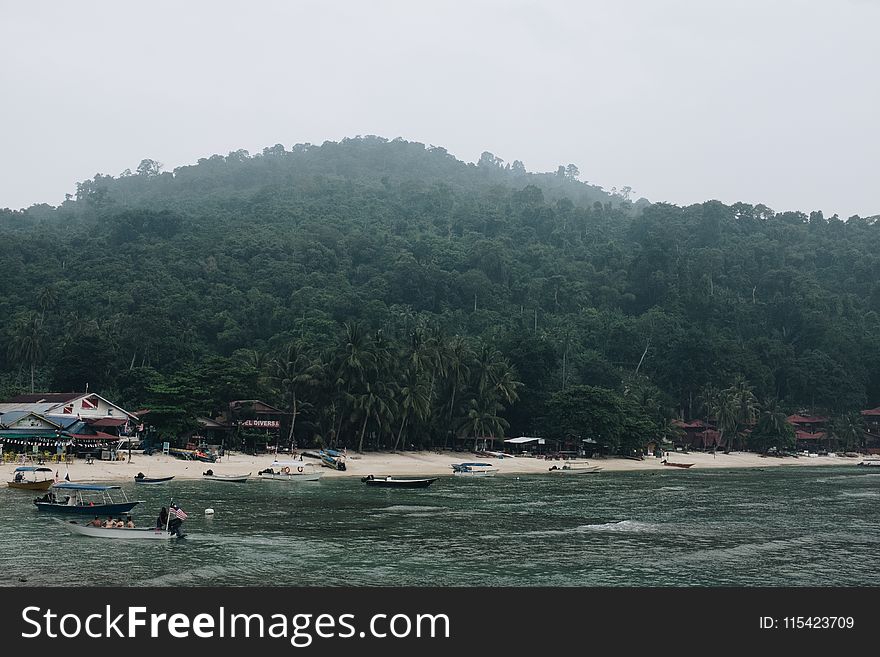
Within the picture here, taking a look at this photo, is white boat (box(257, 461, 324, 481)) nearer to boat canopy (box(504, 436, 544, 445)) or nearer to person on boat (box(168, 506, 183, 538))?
person on boat (box(168, 506, 183, 538))

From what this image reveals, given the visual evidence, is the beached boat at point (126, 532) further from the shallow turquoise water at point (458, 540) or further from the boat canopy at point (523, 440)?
the boat canopy at point (523, 440)

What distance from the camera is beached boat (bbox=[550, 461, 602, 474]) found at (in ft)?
309

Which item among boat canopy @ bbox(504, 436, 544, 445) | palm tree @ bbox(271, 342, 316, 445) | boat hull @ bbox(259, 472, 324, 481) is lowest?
boat hull @ bbox(259, 472, 324, 481)

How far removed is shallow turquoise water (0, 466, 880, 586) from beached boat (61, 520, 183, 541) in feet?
2.25

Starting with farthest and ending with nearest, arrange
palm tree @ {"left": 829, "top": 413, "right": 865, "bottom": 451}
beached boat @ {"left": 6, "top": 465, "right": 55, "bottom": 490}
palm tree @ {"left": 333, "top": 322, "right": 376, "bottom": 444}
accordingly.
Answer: palm tree @ {"left": 829, "top": 413, "right": 865, "bottom": 451}
palm tree @ {"left": 333, "top": 322, "right": 376, "bottom": 444}
beached boat @ {"left": 6, "top": 465, "right": 55, "bottom": 490}

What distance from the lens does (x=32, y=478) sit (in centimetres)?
6038

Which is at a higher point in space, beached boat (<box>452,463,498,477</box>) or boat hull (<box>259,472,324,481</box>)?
boat hull (<box>259,472,324,481</box>)

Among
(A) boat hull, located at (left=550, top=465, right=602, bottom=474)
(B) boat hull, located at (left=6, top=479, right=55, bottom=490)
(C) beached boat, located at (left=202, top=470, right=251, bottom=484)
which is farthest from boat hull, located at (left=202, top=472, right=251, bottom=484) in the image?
(A) boat hull, located at (left=550, top=465, right=602, bottom=474)

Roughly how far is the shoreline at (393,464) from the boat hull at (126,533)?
23215 millimetres

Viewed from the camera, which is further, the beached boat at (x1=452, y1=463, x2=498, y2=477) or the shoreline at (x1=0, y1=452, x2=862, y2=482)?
the beached boat at (x1=452, y1=463, x2=498, y2=477)

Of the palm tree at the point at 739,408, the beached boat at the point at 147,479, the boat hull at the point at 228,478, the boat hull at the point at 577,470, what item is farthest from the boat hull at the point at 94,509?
the palm tree at the point at 739,408

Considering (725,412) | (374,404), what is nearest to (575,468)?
(374,404)

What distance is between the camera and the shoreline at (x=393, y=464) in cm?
6719

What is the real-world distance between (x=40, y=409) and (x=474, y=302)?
108002mm
